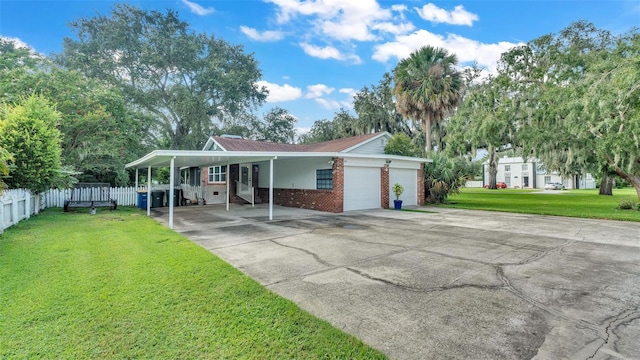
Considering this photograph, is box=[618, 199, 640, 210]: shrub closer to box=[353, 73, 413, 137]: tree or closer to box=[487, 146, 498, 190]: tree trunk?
box=[353, 73, 413, 137]: tree

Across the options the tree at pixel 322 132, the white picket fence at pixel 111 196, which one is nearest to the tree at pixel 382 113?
the tree at pixel 322 132

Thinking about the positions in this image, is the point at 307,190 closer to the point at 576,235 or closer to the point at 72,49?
the point at 576,235

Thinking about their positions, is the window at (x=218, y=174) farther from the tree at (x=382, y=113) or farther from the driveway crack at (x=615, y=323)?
the driveway crack at (x=615, y=323)

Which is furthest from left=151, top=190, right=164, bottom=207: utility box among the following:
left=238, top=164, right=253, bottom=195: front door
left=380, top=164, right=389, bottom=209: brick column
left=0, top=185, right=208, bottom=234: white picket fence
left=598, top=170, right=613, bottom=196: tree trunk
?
left=598, top=170, right=613, bottom=196: tree trunk

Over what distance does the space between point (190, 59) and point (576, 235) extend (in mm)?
25768

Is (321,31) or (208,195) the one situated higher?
(321,31)

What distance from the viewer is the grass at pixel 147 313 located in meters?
2.47

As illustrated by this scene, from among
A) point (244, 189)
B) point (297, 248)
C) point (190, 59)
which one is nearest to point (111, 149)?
point (244, 189)

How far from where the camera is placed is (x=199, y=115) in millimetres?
23000

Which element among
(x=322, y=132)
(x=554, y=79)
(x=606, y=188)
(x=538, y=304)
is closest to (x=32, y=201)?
(x=538, y=304)

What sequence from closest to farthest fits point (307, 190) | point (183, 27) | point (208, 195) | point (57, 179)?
point (57, 179) < point (307, 190) < point (208, 195) < point (183, 27)

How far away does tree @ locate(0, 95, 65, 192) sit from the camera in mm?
9062

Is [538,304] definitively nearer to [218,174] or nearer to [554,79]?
[554,79]

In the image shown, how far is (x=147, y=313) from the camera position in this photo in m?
3.10
